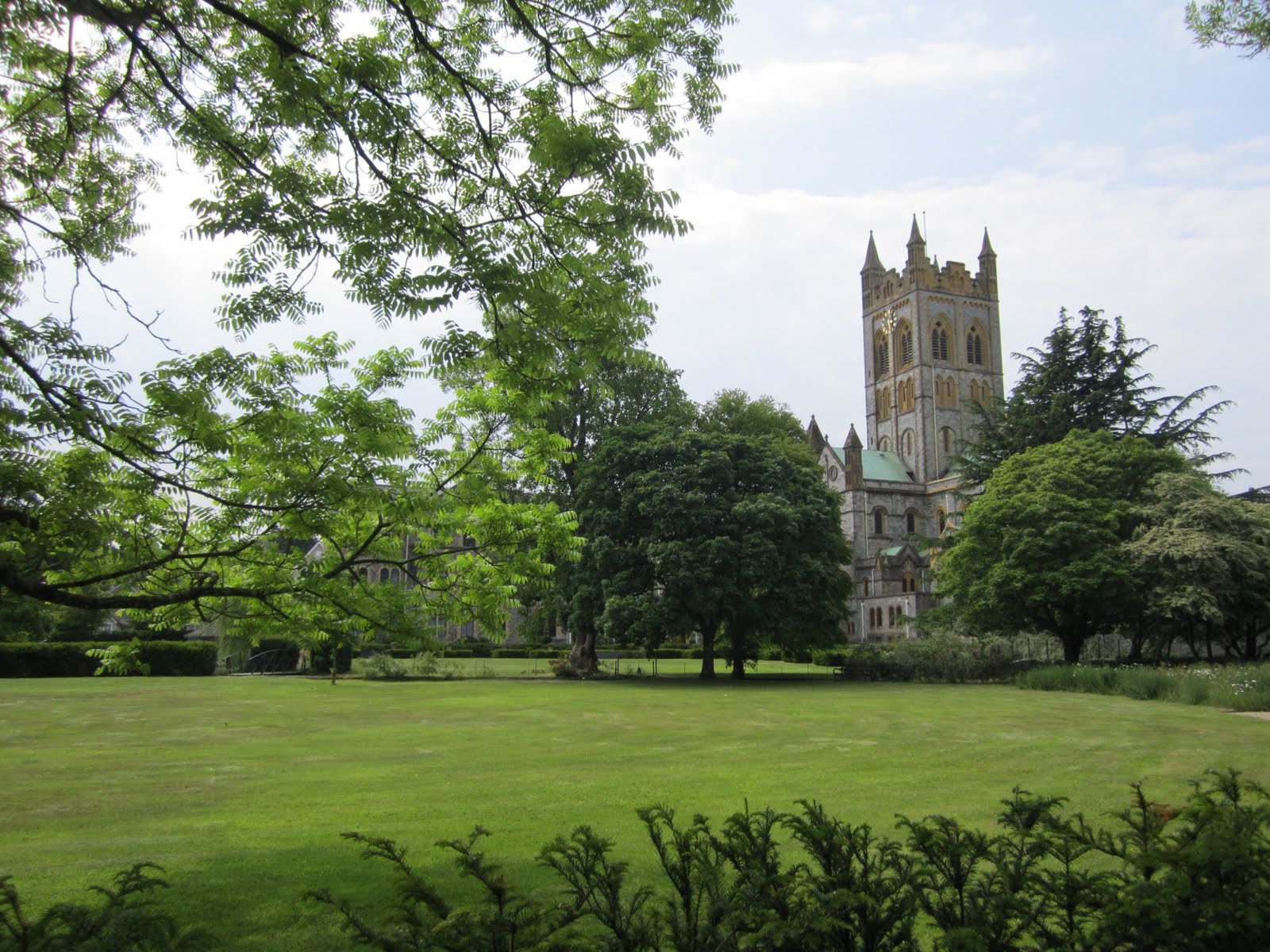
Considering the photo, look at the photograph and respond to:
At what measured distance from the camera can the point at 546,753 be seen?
51.4ft

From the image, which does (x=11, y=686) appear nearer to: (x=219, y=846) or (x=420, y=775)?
(x=420, y=775)

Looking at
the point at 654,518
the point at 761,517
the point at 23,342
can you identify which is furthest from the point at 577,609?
the point at 23,342

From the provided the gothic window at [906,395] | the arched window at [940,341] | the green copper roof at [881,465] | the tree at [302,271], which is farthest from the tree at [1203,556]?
the arched window at [940,341]

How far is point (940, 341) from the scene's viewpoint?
286ft

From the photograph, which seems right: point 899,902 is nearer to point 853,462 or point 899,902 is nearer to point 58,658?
point 58,658

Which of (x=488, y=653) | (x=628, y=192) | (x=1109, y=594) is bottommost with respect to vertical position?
(x=488, y=653)

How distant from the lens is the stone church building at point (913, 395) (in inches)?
3182

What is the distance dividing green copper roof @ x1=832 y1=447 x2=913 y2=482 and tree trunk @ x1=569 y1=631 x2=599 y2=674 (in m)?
46.2

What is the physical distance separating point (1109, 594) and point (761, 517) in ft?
43.1

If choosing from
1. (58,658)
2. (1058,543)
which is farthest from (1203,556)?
Result: (58,658)

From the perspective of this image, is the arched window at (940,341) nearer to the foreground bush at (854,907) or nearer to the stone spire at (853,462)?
the stone spire at (853,462)

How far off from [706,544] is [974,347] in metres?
63.7

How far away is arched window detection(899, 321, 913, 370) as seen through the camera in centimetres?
8719

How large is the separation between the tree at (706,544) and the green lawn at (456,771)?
352 inches
